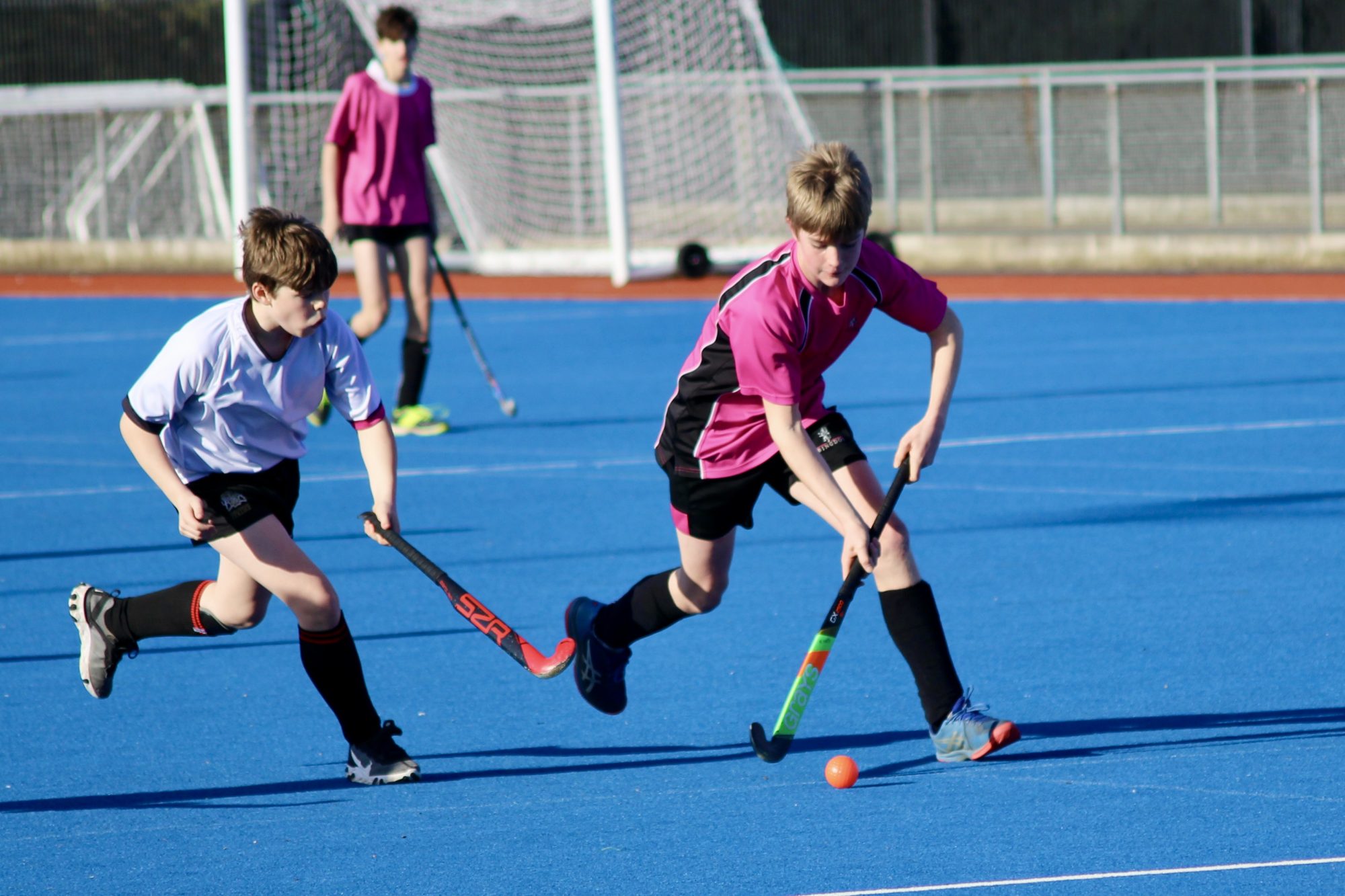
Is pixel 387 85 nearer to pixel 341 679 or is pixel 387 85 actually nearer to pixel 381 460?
pixel 381 460

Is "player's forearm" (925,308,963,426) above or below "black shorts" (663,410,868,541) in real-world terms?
above

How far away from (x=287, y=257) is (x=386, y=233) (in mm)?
5192

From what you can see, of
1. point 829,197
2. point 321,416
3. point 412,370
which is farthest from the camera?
point 321,416

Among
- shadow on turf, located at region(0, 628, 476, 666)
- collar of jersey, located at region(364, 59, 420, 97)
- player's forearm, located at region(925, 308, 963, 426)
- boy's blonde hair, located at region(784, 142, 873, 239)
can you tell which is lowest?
shadow on turf, located at region(0, 628, 476, 666)

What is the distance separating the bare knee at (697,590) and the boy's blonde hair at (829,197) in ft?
3.13

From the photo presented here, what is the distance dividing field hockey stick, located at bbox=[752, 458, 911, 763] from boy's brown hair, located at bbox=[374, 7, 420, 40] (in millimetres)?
5160

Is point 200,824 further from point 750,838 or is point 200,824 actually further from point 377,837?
point 750,838

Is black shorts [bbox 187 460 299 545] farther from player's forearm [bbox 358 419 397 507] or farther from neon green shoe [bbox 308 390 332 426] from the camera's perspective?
neon green shoe [bbox 308 390 332 426]

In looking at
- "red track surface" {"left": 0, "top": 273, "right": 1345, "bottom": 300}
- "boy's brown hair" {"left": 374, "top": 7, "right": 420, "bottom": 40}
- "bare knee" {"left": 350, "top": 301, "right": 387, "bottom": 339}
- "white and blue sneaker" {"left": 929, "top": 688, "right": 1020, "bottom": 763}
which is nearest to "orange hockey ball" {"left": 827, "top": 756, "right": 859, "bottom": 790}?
"white and blue sneaker" {"left": 929, "top": 688, "right": 1020, "bottom": 763}

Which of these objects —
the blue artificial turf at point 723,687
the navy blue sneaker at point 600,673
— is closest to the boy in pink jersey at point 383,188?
the blue artificial turf at point 723,687

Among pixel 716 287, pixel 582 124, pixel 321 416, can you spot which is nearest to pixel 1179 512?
pixel 321 416

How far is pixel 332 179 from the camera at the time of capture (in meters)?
8.81

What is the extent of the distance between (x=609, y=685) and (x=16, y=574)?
2.81m

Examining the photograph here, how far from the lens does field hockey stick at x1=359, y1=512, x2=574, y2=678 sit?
13.6 ft
